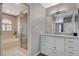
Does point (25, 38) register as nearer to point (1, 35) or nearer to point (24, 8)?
point (1, 35)

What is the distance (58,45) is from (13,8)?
1108 mm

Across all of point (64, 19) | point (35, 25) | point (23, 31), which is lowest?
point (23, 31)

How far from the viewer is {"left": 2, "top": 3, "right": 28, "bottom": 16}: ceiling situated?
1.66 m

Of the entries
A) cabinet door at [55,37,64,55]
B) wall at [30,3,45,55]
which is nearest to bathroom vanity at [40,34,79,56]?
cabinet door at [55,37,64,55]

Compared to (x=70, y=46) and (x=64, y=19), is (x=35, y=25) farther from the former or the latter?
(x=70, y=46)

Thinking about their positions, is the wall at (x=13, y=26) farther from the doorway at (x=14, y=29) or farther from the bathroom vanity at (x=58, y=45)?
the bathroom vanity at (x=58, y=45)

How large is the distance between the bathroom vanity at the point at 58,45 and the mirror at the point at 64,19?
195 millimetres

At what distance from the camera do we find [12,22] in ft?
5.69

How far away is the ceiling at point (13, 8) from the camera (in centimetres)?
166

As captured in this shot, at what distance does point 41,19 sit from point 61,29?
47 centimetres

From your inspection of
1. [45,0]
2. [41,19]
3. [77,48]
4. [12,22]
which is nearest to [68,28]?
[77,48]

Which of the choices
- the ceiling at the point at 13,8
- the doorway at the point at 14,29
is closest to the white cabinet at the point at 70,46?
the doorway at the point at 14,29

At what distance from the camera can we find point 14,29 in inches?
67.7

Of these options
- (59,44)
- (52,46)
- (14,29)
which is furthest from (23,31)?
(59,44)
